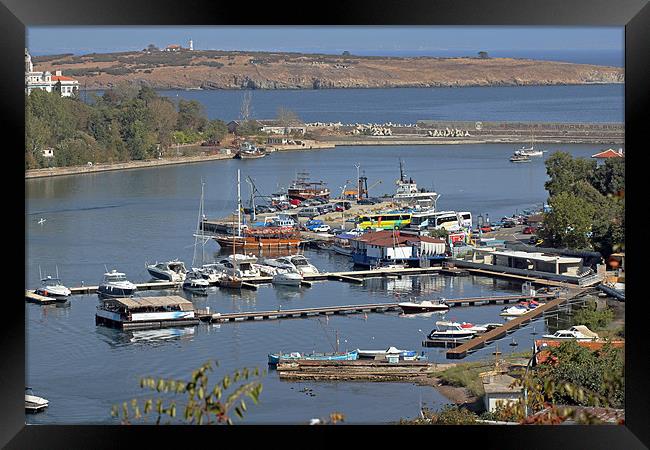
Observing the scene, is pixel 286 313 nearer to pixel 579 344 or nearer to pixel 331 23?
pixel 579 344

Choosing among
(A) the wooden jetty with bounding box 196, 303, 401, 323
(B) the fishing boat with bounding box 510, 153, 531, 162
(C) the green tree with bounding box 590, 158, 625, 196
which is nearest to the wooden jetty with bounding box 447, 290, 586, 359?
(A) the wooden jetty with bounding box 196, 303, 401, 323

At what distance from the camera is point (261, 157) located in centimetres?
1797

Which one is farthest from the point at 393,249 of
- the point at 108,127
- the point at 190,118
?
the point at 190,118

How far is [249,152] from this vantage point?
58.6ft

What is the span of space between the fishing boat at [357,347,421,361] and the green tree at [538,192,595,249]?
3.74m

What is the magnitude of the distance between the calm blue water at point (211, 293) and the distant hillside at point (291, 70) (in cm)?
584

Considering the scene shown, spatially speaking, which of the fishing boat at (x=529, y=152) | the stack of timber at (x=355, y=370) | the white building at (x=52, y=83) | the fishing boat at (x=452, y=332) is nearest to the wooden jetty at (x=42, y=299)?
the stack of timber at (x=355, y=370)

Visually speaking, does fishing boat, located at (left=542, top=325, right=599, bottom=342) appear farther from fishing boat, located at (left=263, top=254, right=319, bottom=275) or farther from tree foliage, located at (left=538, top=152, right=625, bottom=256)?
fishing boat, located at (left=263, top=254, right=319, bottom=275)

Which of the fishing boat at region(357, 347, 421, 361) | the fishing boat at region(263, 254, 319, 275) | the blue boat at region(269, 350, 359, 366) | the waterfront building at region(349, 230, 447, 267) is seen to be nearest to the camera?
the blue boat at region(269, 350, 359, 366)

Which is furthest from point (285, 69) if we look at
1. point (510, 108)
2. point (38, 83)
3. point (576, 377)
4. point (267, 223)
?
point (576, 377)

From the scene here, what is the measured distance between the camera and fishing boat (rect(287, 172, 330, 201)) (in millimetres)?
13477

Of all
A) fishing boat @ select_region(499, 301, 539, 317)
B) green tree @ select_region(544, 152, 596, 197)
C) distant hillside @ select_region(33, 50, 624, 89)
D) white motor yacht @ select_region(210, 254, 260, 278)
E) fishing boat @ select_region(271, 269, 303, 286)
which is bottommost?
fishing boat @ select_region(499, 301, 539, 317)

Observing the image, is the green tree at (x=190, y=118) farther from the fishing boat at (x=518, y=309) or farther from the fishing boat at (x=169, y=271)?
the fishing boat at (x=518, y=309)
